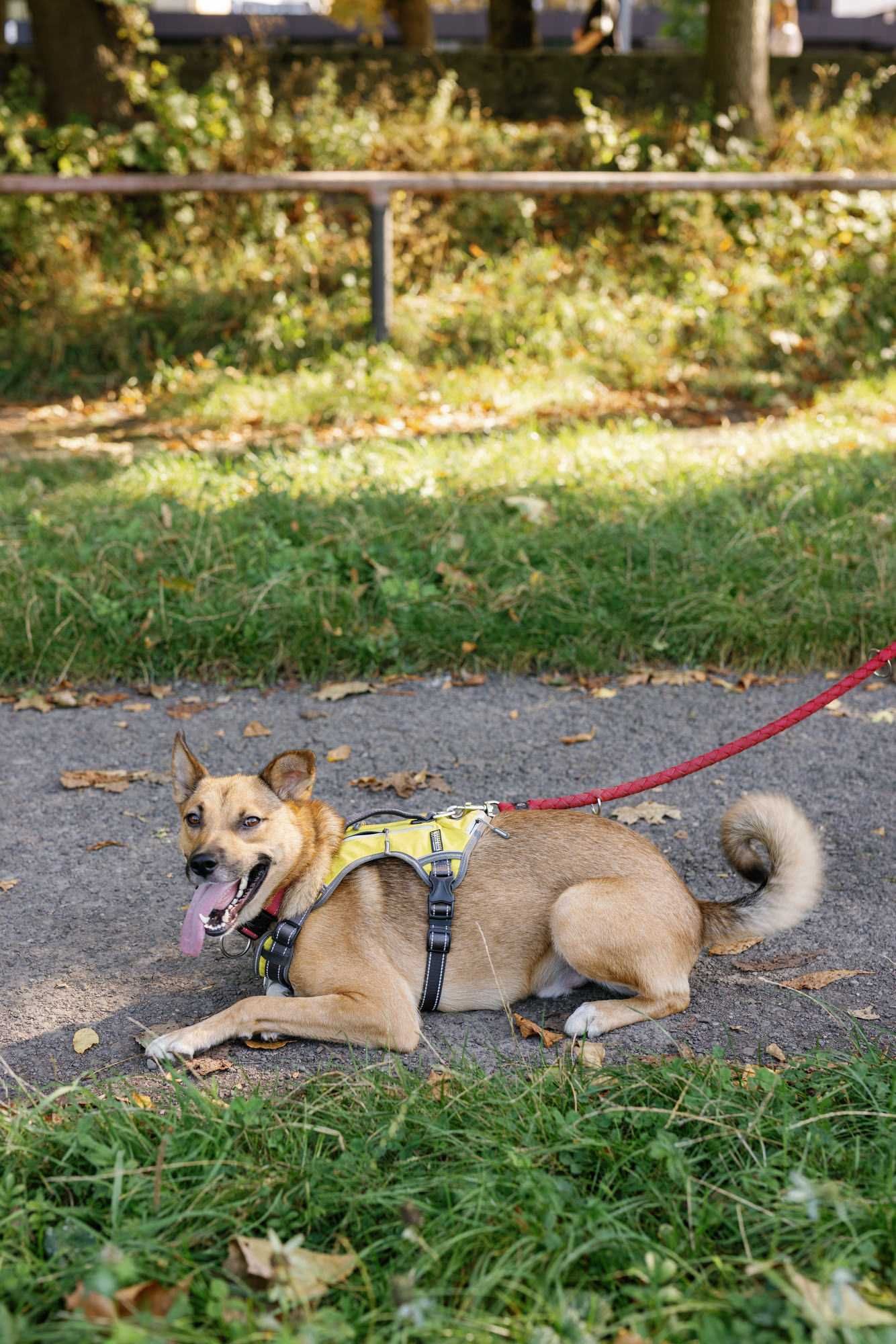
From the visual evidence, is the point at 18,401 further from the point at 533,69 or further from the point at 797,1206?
the point at 797,1206

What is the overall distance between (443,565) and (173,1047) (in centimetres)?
368

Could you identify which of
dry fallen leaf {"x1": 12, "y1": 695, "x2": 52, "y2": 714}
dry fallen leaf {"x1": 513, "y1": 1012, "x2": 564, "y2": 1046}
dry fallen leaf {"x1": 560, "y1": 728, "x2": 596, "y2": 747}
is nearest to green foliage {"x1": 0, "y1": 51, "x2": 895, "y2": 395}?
dry fallen leaf {"x1": 12, "y1": 695, "x2": 52, "y2": 714}

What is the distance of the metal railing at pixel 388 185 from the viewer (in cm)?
968

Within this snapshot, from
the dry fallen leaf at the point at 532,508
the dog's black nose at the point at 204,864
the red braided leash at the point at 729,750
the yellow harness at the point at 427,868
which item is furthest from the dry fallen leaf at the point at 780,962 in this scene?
the dry fallen leaf at the point at 532,508

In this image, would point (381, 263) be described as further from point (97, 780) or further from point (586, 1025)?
point (586, 1025)

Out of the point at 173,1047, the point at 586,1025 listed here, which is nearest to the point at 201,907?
the point at 173,1047

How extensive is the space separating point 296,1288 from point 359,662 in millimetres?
4150

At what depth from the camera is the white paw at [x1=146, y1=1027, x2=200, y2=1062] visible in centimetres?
333

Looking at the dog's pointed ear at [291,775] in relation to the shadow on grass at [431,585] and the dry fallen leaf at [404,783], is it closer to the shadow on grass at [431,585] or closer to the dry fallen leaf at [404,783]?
the dry fallen leaf at [404,783]

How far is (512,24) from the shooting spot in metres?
18.4

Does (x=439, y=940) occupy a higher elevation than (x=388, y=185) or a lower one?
lower

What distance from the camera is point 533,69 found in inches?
550

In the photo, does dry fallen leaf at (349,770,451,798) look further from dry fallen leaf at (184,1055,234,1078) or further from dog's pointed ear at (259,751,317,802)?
dry fallen leaf at (184,1055,234,1078)

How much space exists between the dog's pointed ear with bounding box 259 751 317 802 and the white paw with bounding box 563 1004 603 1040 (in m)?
1.04
